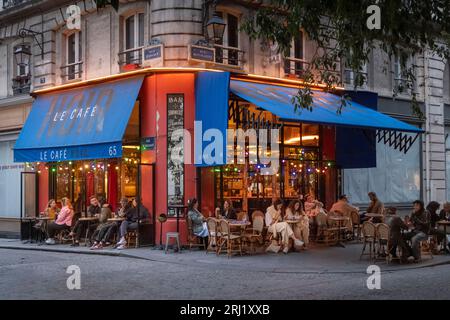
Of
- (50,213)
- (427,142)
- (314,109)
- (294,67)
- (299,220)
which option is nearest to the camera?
(299,220)

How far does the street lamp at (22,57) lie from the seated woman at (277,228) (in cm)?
1056

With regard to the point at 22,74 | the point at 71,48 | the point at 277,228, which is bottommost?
the point at 277,228

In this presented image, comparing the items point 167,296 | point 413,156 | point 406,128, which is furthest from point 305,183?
point 167,296

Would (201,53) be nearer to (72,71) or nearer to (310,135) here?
(310,135)

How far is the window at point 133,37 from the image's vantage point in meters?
19.1

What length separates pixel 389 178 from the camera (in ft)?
79.8

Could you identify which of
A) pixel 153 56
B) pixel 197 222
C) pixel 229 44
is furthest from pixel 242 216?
pixel 229 44

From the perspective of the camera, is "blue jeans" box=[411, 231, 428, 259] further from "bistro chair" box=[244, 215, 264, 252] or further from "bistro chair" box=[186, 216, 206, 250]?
"bistro chair" box=[186, 216, 206, 250]

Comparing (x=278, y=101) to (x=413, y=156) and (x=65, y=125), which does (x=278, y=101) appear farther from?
(x=413, y=156)

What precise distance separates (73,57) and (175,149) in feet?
20.1

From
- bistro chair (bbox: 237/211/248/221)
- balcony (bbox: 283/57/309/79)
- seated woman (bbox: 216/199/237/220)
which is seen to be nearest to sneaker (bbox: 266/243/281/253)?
bistro chair (bbox: 237/211/248/221)

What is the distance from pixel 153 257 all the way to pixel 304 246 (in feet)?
14.0

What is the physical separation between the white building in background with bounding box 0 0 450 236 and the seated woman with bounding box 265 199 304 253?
463 centimetres

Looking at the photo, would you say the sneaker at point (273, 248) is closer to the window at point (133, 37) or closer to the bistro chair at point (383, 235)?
the bistro chair at point (383, 235)
